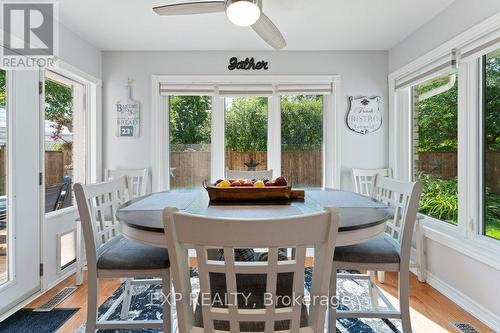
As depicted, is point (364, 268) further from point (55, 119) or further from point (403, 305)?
point (55, 119)

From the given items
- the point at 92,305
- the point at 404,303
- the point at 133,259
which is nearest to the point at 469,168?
the point at 404,303

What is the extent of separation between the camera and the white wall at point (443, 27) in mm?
2111

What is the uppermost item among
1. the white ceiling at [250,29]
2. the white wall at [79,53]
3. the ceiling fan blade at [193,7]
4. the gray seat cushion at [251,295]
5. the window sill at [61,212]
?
the white ceiling at [250,29]

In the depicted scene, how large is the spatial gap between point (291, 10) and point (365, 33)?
0.92 m

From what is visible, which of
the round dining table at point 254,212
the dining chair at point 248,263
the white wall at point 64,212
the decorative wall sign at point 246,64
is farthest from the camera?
the decorative wall sign at point 246,64

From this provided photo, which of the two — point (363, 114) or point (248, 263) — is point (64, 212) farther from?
point (363, 114)

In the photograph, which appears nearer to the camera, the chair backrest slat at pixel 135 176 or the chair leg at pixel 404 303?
the chair leg at pixel 404 303

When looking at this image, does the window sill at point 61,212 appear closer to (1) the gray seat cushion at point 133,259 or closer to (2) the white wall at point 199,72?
(2) the white wall at point 199,72

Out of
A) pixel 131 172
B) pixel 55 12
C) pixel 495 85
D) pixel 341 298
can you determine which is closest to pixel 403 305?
pixel 341 298

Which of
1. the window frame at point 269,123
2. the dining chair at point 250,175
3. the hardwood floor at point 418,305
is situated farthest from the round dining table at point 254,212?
the window frame at point 269,123

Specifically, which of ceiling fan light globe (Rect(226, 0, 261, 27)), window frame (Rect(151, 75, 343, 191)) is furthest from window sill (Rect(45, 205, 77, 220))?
ceiling fan light globe (Rect(226, 0, 261, 27))

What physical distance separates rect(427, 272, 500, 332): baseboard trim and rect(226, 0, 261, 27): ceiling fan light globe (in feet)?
8.01

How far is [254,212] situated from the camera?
148 cm

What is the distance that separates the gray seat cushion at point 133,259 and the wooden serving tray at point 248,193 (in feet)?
1.42
